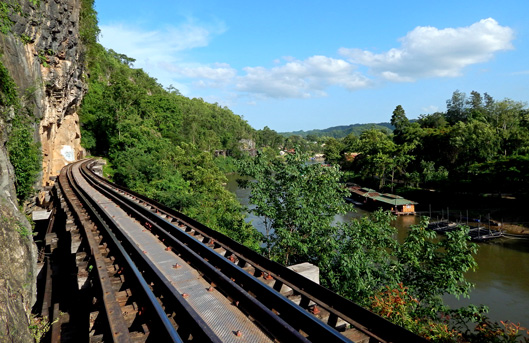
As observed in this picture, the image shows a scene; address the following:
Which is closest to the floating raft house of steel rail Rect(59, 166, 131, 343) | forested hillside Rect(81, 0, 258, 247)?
forested hillside Rect(81, 0, 258, 247)

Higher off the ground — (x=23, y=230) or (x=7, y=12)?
(x=7, y=12)

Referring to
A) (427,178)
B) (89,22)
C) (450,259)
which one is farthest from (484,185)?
(89,22)

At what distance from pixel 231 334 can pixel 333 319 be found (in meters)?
1.45

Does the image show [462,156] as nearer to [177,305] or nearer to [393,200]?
[393,200]

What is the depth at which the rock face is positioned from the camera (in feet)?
17.8

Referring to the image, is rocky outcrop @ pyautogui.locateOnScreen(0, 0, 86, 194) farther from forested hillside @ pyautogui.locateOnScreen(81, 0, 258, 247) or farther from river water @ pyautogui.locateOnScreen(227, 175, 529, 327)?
river water @ pyautogui.locateOnScreen(227, 175, 529, 327)

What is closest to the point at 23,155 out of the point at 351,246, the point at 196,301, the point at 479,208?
the point at 196,301

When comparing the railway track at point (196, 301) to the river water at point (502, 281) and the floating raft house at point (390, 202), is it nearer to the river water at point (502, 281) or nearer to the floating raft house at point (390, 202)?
the river water at point (502, 281)

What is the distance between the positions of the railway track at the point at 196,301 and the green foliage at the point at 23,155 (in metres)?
9.91

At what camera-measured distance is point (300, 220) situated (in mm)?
13117

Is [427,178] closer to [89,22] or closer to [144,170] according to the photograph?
[144,170]

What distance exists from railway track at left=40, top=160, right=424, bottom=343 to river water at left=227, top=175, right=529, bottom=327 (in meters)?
13.0

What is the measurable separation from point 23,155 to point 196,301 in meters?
16.2

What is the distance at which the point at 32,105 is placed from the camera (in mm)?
18156
